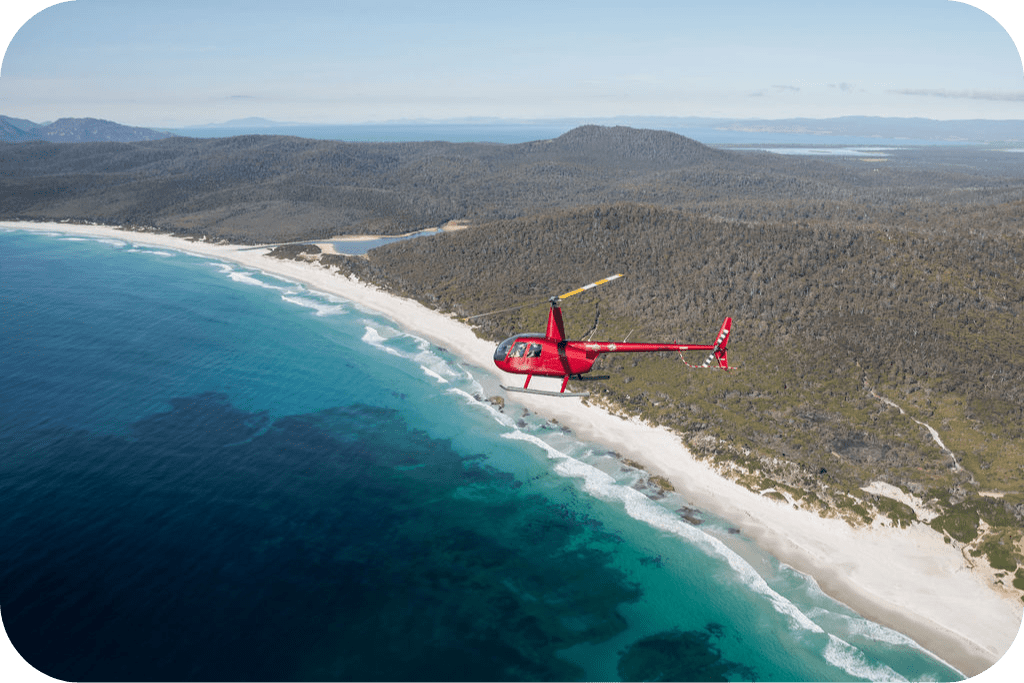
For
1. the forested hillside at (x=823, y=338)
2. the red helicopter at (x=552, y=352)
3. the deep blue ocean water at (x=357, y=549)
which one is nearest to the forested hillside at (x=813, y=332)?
the forested hillside at (x=823, y=338)

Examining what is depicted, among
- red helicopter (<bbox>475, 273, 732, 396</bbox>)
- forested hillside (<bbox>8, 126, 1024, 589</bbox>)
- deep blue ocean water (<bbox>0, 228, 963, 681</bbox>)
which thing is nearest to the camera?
deep blue ocean water (<bbox>0, 228, 963, 681</bbox>)

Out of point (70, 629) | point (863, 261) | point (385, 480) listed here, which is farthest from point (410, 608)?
point (863, 261)

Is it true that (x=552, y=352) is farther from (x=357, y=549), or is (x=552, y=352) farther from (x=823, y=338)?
(x=823, y=338)

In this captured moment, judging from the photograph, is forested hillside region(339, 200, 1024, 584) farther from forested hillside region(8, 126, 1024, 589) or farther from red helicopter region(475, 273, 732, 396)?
red helicopter region(475, 273, 732, 396)

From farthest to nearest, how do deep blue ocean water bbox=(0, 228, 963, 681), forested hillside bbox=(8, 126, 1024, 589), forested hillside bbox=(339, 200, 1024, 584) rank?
forested hillside bbox=(339, 200, 1024, 584), forested hillside bbox=(8, 126, 1024, 589), deep blue ocean water bbox=(0, 228, 963, 681)

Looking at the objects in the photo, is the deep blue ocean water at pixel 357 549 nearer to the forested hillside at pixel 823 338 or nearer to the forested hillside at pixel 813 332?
the forested hillside at pixel 823 338

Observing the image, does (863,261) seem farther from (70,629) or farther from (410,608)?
(70,629)

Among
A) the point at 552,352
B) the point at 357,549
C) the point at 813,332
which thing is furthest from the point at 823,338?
the point at 357,549

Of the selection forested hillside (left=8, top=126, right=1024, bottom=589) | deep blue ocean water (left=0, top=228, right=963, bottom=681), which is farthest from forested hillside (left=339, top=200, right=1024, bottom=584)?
deep blue ocean water (left=0, top=228, right=963, bottom=681)
